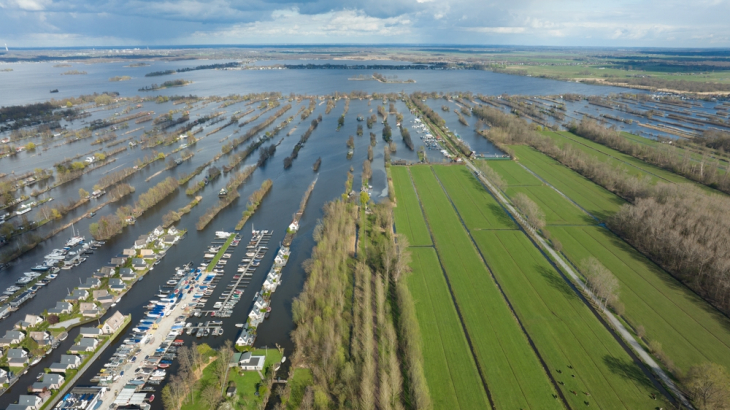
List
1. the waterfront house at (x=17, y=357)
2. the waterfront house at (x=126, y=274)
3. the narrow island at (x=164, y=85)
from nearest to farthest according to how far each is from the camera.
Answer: the waterfront house at (x=17, y=357) < the waterfront house at (x=126, y=274) < the narrow island at (x=164, y=85)

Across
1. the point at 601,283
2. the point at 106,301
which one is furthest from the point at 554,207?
the point at 106,301

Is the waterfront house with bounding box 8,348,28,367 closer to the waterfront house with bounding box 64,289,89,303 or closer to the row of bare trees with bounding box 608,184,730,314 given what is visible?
the waterfront house with bounding box 64,289,89,303

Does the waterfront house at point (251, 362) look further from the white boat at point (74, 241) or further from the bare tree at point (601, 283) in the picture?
the white boat at point (74, 241)

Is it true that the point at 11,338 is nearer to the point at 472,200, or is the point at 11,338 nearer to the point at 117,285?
the point at 117,285

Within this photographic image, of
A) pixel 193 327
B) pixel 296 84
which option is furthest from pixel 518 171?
pixel 296 84

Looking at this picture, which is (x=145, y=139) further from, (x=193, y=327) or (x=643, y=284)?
(x=643, y=284)

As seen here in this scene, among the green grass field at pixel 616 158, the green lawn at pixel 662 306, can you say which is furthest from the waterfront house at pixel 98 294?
the green grass field at pixel 616 158
